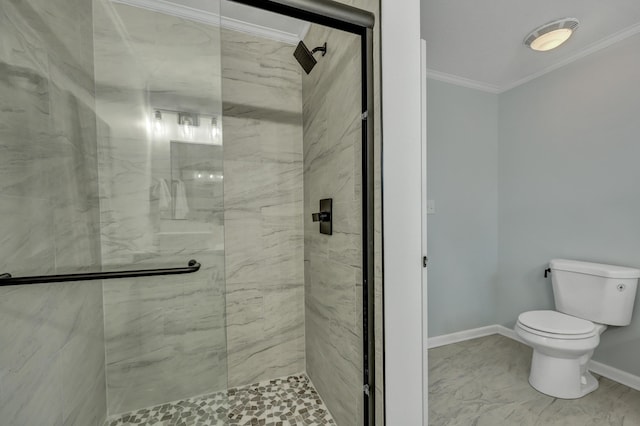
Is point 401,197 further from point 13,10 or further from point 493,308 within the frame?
point 493,308

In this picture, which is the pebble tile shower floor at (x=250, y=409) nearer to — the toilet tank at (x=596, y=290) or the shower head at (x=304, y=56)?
the shower head at (x=304, y=56)

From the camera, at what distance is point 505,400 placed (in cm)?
167

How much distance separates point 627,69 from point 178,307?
3.10m

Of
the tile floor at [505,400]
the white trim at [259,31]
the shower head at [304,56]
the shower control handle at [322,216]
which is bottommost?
the tile floor at [505,400]

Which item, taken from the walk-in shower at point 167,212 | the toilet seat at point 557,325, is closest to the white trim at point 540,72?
the walk-in shower at point 167,212

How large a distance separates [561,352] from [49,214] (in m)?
2.68

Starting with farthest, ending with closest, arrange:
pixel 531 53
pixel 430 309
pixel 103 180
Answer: pixel 430 309, pixel 531 53, pixel 103 180

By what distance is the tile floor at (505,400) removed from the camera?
1.51 metres

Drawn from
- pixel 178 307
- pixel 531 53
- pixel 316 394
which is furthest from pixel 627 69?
pixel 178 307

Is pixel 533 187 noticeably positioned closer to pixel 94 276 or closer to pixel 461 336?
pixel 461 336

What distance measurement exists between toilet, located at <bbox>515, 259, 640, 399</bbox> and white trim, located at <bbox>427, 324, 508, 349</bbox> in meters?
0.63

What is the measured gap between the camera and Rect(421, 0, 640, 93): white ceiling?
1603 millimetres

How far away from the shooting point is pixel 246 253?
181cm

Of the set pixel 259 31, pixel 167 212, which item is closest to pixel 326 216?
pixel 167 212
